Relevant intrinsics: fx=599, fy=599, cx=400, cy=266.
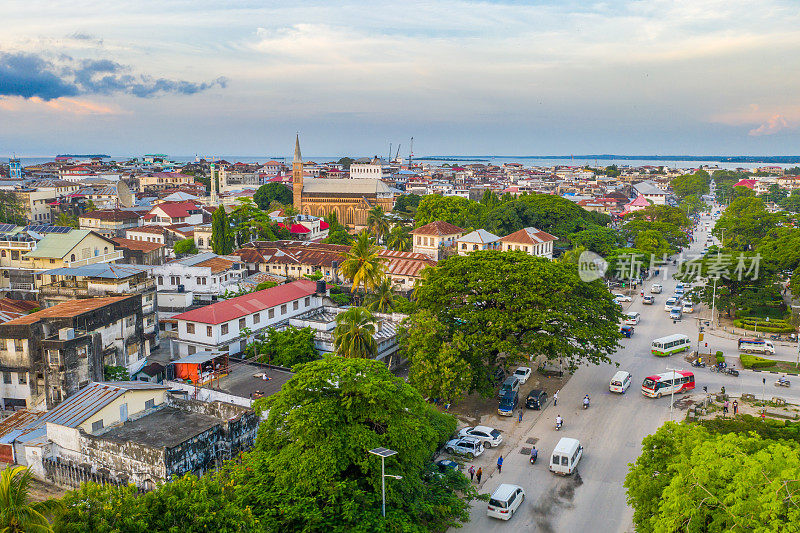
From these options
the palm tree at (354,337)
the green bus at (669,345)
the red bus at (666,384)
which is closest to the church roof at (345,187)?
the green bus at (669,345)

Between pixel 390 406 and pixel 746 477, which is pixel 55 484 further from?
pixel 746 477

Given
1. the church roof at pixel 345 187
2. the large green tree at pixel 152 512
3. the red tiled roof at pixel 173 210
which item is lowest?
the large green tree at pixel 152 512

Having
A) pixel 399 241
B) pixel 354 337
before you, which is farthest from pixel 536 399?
pixel 399 241

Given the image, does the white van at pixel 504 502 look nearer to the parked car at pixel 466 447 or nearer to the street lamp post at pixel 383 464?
the parked car at pixel 466 447

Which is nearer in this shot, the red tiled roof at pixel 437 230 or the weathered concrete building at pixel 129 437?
the weathered concrete building at pixel 129 437

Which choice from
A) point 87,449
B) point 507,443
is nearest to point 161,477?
point 87,449

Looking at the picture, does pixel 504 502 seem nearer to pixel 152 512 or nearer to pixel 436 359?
pixel 436 359
